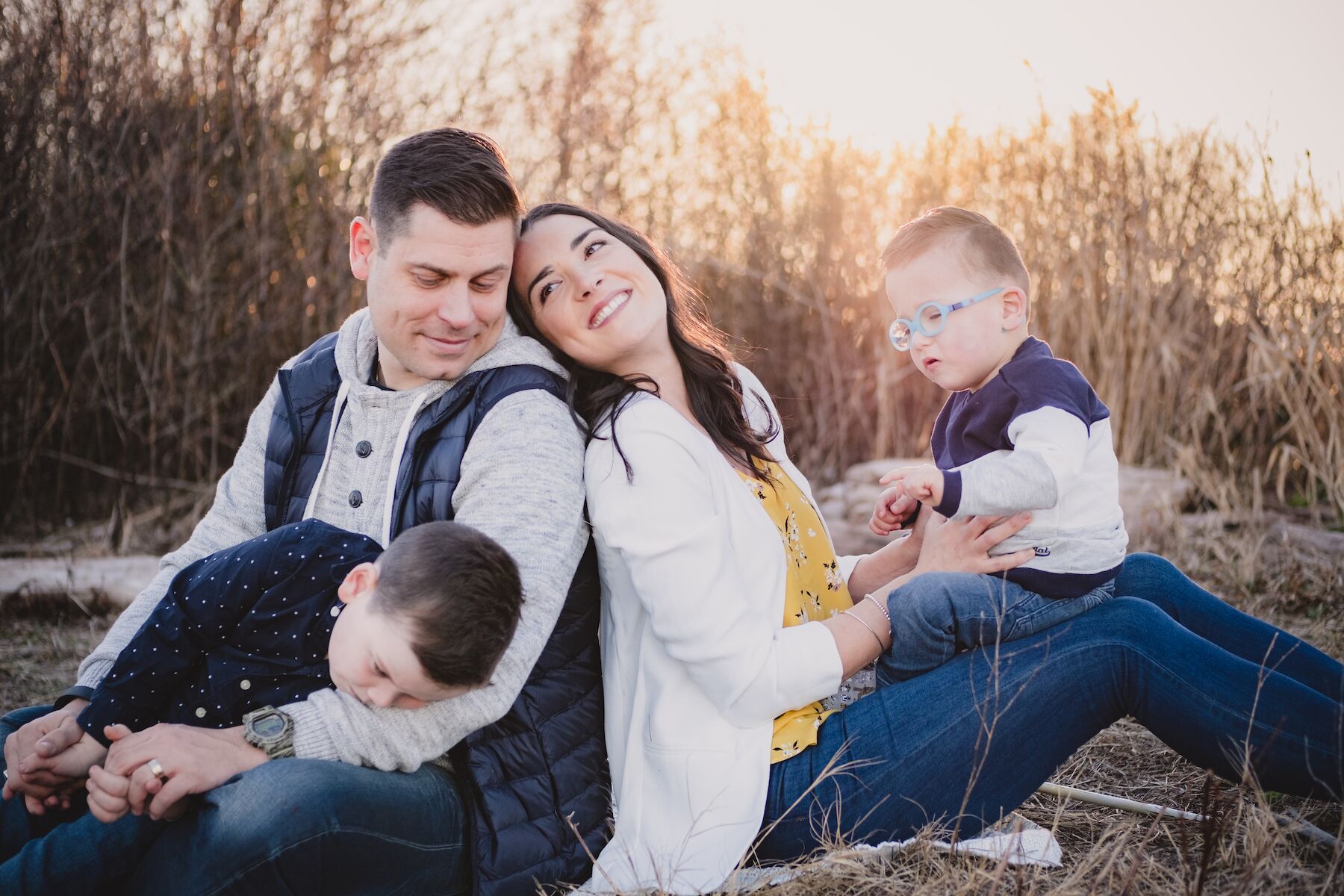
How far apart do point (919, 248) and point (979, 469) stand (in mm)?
580

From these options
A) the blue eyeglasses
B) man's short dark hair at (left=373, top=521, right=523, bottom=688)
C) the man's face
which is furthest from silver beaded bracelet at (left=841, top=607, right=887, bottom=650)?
the man's face

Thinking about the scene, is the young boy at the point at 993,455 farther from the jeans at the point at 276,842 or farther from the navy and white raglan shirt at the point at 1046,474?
the jeans at the point at 276,842

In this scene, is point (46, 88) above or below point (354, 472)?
above

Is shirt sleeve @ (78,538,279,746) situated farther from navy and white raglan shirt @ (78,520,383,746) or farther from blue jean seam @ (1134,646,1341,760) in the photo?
blue jean seam @ (1134,646,1341,760)

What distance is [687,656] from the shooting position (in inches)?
78.1

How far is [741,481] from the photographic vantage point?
7.30 feet

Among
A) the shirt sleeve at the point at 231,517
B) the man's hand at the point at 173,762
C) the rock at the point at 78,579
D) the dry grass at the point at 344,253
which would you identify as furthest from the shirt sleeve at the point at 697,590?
the dry grass at the point at 344,253

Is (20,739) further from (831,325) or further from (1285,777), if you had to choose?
(831,325)

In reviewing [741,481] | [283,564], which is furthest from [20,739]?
[741,481]

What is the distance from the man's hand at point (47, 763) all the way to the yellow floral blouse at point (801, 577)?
4.35 feet

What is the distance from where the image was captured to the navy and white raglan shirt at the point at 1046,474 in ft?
6.87

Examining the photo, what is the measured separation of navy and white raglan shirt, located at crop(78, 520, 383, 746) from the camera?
2006 millimetres

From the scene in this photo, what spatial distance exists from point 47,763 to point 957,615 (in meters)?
1.76

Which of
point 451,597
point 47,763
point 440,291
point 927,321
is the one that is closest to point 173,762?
point 47,763
